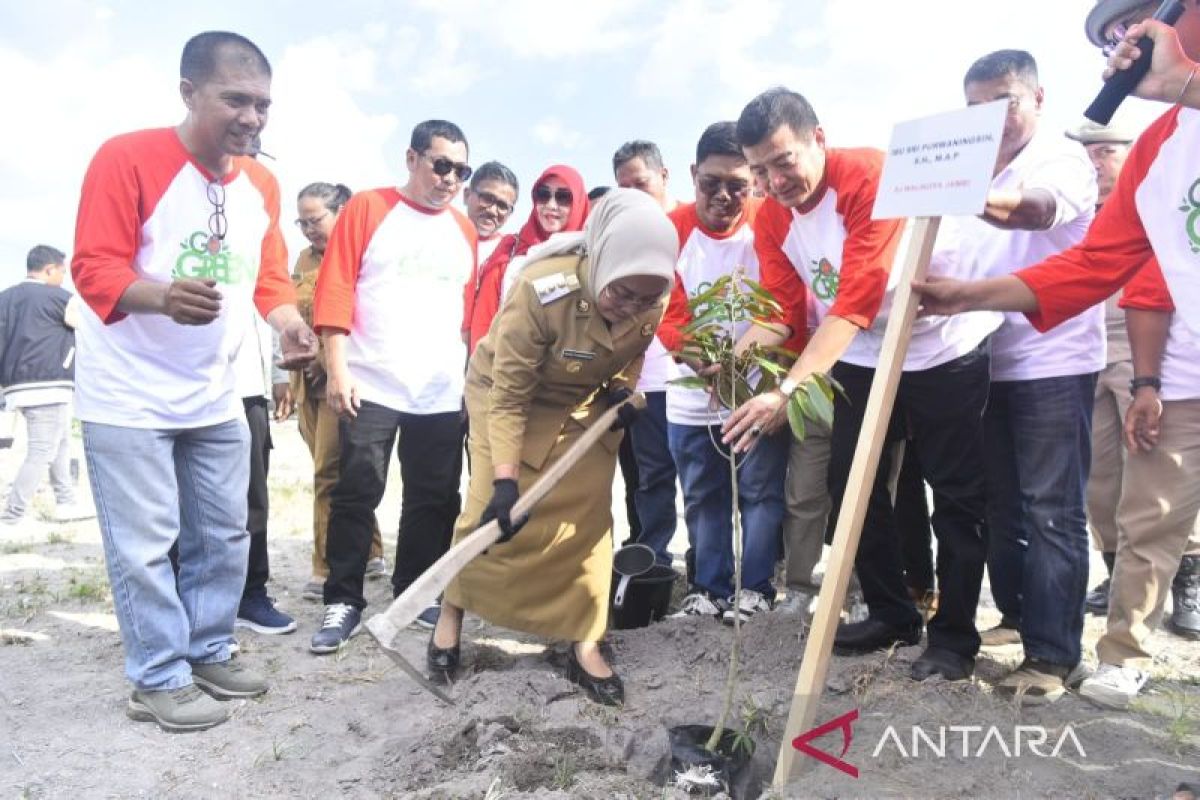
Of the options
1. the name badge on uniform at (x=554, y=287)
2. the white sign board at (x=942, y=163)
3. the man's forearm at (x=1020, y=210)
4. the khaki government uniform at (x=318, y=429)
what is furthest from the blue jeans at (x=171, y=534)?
the man's forearm at (x=1020, y=210)

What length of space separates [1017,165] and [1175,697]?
1.97 meters

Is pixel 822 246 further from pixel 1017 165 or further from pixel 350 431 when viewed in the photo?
pixel 350 431

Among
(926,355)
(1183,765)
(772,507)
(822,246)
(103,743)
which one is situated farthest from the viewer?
(772,507)

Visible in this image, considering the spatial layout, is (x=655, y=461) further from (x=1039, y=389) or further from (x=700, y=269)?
(x=1039, y=389)

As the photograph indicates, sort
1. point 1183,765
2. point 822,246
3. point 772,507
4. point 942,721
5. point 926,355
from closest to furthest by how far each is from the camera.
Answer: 1. point 1183,765
2. point 942,721
3. point 926,355
4. point 822,246
5. point 772,507

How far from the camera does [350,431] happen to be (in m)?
3.82

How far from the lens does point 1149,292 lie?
3.06 m

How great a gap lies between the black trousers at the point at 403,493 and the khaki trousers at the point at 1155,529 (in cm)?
279

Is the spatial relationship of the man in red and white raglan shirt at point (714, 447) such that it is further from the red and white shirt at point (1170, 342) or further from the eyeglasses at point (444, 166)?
the red and white shirt at point (1170, 342)

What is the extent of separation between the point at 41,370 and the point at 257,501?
4317 millimetres

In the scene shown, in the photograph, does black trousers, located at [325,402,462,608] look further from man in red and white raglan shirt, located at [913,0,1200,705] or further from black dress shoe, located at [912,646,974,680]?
man in red and white raglan shirt, located at [913,0,1200,705]

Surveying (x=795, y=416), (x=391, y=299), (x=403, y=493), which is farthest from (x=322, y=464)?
(x=795, y=416)

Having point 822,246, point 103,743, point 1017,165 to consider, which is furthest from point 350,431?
point 1017,165

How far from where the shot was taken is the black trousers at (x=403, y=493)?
3.82 metres
